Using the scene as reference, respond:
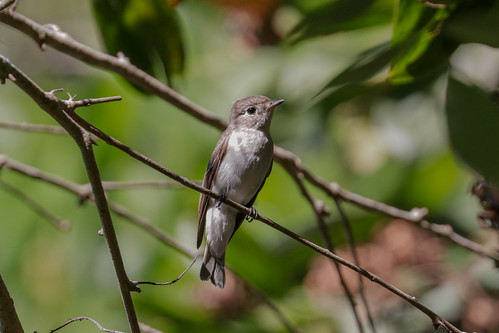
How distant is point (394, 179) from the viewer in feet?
11.3

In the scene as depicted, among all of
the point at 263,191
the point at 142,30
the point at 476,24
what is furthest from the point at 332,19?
the point at 263,191

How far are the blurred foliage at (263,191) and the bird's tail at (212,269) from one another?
0.41 meters

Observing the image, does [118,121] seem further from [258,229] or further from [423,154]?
[423,154]

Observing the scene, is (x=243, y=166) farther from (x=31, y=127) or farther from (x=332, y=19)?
(x=332, y=19)

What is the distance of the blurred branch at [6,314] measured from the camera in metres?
1.52

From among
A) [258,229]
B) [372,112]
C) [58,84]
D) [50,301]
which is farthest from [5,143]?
[372,112]

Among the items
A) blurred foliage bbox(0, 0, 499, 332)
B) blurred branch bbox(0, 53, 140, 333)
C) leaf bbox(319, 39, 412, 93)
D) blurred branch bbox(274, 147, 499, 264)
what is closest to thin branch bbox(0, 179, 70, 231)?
blurred foliage bbox(0, 0, 499, 332)

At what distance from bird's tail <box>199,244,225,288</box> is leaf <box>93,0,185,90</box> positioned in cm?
67

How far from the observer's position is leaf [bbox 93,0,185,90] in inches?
91.0

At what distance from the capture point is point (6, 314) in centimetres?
152

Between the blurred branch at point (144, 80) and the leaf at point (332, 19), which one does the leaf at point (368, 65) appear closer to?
the leaf at point (332, 19)

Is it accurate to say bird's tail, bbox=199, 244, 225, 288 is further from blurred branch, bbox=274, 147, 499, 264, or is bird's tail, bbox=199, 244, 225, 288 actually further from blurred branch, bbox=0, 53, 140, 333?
blurred branch, bbox=0, 53, 140, 333

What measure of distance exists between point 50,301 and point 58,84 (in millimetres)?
1126

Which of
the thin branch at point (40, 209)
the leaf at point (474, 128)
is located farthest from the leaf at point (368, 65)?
the thin branch at point (40, 209)
